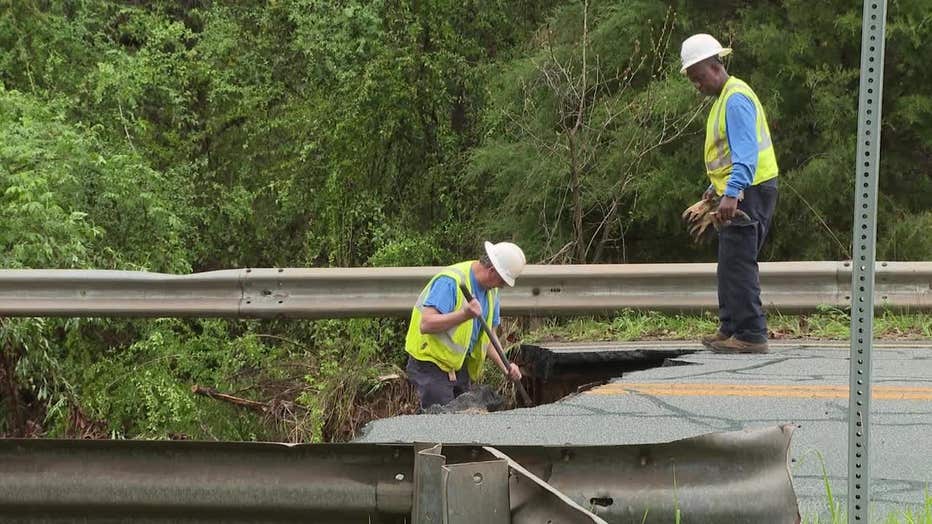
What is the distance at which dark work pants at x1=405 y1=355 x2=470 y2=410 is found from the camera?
7406 millimetres

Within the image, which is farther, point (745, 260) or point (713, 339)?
point (713, 339)

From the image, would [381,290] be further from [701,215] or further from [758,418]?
[758,418]

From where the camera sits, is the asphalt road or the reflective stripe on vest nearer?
the asphalt road

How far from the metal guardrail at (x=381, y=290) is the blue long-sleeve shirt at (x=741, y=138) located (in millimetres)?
919

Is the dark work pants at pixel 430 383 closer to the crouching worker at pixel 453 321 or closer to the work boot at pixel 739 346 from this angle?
the crouching worker at pixel 453 321

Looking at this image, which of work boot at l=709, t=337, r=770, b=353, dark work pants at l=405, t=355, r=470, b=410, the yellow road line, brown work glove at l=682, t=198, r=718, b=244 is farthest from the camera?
work boot at l=709, t=337, r=770, b=353

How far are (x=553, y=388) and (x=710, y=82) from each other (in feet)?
6.82

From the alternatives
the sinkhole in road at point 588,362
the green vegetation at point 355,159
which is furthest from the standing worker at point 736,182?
the green vegetation at point 355,159

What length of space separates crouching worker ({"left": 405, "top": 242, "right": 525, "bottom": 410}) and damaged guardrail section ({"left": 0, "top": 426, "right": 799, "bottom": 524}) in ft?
11.8

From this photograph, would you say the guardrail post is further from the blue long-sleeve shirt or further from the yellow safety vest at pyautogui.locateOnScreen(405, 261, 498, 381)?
the blue long-sleeve shirt

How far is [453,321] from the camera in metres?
7.17

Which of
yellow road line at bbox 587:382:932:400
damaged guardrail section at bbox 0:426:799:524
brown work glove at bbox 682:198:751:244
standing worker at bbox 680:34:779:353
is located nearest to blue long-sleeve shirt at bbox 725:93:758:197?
standing worker at bbox 680:34:779:353

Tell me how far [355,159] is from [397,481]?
1156 cm

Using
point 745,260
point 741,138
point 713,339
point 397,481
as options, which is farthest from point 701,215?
point 397,481
